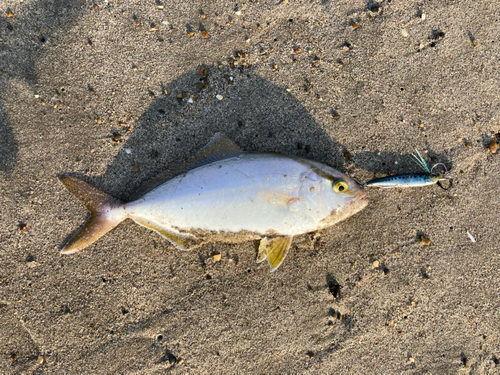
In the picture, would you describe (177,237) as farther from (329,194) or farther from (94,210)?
(329,194)

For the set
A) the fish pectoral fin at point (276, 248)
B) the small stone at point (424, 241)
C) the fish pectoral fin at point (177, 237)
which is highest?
the fish pectoral fin at point (177, 237)

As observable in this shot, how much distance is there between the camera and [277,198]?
8.23ft

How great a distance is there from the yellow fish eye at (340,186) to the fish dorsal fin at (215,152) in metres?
0.90

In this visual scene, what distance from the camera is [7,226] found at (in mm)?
2762

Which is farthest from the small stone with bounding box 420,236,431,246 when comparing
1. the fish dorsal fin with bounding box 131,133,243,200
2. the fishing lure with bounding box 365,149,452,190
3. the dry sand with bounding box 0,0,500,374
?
the fish dorsal fin with bounding box 131,133,243,200

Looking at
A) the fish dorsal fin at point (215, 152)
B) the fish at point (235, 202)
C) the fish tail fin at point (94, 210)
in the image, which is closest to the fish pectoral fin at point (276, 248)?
the fish at point (235, 202)

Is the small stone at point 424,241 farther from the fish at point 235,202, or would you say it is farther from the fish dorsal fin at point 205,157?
the fish dorsal fin at point 205,157

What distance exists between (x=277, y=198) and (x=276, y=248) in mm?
481

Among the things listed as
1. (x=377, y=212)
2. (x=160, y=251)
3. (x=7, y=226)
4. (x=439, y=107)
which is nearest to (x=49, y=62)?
(x=7, y=226)

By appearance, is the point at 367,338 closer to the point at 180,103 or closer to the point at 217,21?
the point at 180,103

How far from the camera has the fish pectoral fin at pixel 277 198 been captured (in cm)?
250

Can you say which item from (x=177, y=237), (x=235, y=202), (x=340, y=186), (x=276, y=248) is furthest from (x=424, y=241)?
(x=177, y=237)

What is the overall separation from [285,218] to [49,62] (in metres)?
2.74

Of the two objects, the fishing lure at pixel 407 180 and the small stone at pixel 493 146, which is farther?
the small stone at pixel 493 146
